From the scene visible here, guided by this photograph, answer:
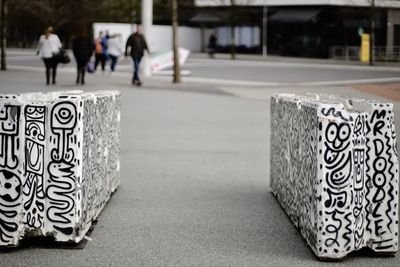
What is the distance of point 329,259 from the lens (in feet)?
19.0

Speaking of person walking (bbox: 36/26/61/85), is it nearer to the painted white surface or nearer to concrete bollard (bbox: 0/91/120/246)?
concrete bollard (bbox: 0/91/120/246)

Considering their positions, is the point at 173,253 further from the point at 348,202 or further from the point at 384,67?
the point at 384,67

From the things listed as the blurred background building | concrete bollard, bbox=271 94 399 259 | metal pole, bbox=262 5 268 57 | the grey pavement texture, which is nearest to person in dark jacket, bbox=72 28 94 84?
the grey pavement texture

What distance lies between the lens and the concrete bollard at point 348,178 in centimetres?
579

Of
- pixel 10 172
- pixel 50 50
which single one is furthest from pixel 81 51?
pixel 10 172

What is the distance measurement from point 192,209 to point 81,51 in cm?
1951

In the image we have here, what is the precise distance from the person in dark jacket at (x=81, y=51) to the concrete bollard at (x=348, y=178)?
818 inches

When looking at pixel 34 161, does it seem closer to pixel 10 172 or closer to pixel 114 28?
pixel 10 172

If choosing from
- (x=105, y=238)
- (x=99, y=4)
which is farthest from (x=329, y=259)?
(x=99, y=4)

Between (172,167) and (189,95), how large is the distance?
13556 mm

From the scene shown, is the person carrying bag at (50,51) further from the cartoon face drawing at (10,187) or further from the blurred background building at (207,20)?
the cartoon face drawing at (10,187)

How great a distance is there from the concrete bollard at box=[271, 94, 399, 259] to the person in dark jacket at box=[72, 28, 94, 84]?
20.8 meters

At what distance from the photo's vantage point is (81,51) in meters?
26.7

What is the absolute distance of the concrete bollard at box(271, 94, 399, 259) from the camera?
5.79 meters
